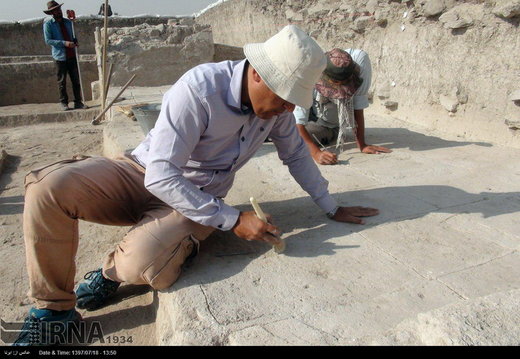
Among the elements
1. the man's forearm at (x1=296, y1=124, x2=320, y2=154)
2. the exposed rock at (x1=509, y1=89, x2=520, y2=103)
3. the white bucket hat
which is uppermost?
the white bucket hat

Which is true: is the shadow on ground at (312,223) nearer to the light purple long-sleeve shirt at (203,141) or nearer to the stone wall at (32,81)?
the light purple long-sleeve shirt at (203,141)

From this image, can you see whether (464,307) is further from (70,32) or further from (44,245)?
(70,32)

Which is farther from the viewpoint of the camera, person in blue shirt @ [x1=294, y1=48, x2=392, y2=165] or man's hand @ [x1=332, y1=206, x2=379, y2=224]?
person in blue shirt @ [x1=294, y1=48, x2=392, y2=165]

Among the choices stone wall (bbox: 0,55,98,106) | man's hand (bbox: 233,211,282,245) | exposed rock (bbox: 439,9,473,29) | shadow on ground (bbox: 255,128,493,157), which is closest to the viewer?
man's hand (bbox: 233,211,282,245)

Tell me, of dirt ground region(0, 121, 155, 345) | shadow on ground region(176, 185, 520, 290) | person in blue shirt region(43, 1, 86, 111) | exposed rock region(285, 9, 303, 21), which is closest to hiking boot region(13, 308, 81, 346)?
dirt ground region(0, 121, 155, 345)

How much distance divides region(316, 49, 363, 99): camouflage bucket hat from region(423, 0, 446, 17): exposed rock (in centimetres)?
146

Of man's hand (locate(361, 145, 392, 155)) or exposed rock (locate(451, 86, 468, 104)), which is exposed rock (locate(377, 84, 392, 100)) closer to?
exposed rock (locate(451, 86, 468, 104))

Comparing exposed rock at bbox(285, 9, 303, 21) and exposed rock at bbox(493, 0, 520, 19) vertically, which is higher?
exposed rock at bbox(493, 0, 520, 19)

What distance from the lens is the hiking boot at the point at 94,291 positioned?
2.00 metres

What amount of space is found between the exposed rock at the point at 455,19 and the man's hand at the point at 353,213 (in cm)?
252

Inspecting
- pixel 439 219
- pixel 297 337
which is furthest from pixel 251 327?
pixel 439 219

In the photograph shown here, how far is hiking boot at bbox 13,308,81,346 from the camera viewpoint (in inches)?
67.9

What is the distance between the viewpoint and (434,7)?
13.7ft

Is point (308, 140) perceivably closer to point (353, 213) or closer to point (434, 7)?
point (353, 213)
